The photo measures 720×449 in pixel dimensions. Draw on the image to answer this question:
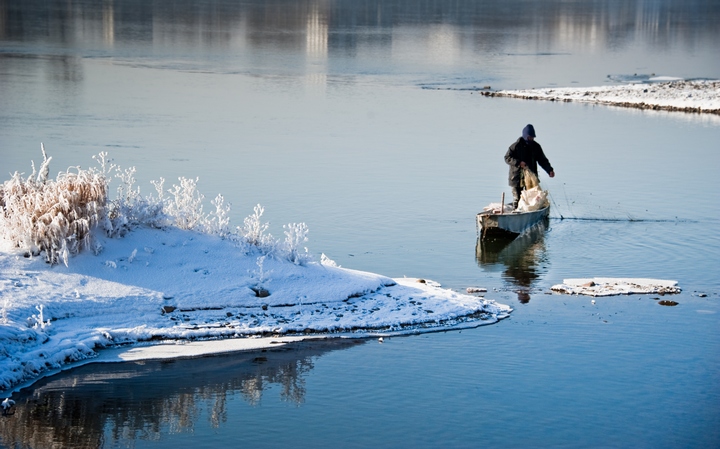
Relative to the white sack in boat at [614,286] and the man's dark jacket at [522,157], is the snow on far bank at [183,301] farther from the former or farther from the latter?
the man's dark jacket at [522,157]

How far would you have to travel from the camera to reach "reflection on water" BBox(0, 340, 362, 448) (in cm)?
950

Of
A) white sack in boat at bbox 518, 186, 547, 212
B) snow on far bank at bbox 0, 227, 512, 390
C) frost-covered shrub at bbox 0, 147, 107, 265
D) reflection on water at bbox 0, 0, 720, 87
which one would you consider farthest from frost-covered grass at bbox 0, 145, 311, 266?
reflection on water at bbox 0, 0, 720, 87

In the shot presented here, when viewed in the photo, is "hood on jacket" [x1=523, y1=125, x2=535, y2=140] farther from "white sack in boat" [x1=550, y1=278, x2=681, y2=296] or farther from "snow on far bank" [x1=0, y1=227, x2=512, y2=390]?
"snow on far bank" [x1=0, y1=227, x2=512, y2=390]

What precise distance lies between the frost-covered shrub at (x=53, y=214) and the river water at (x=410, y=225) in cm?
200

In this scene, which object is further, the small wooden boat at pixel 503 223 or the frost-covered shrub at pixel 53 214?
the small wooden boat at pixel 503 223


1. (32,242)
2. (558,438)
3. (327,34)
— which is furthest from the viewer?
(327,34)

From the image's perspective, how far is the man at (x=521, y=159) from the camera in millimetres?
18828

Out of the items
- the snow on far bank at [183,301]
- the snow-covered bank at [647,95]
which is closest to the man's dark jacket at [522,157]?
the snow on far bank at [183,301]

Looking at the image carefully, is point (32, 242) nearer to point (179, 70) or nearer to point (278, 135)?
point (278, 135)

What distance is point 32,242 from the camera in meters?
12.2

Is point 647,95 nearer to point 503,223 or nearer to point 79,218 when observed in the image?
point 503,223

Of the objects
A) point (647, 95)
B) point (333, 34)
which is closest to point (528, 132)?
point (647, 95)

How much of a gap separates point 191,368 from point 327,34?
6476 centimetres

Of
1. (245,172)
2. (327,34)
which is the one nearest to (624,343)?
(245,172)
